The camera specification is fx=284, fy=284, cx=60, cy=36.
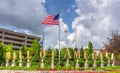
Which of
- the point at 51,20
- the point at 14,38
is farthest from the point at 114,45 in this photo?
the point at 14,38

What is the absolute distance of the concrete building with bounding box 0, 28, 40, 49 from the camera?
11878 centimetres

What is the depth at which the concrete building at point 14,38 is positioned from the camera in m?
119

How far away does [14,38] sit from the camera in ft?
414

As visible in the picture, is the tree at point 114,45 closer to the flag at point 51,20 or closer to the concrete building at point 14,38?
the flag at point 51,20

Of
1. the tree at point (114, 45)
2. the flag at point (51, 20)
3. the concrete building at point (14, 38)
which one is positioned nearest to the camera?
the flag at point (51, 20)

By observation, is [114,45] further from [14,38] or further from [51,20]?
[14,38]

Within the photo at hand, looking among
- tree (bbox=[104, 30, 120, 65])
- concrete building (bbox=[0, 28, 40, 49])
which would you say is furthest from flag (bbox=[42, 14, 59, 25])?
concrete building (bbox=[0, 28, 40, 49])

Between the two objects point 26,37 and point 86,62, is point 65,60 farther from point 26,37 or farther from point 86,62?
point 26,37

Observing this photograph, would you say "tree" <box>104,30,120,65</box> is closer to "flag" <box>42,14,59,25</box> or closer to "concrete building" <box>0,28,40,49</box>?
"flag" <box>42,14,59,25</box>

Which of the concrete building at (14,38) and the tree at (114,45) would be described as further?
the concrete building at (14,38)

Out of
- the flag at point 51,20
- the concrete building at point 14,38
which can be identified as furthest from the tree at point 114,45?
the concrete building at point 14,38

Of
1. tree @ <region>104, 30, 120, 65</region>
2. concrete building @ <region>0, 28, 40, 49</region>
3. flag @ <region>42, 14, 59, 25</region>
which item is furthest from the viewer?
concrete building @ <region>0, 28, 40, 49</region>

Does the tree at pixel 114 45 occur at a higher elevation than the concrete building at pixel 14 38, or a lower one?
lower

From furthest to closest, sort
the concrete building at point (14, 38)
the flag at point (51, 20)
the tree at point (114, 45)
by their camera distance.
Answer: the concrete building at point (14, 38) < the tree at point (114, 45) < the flag at point (51, 20)
